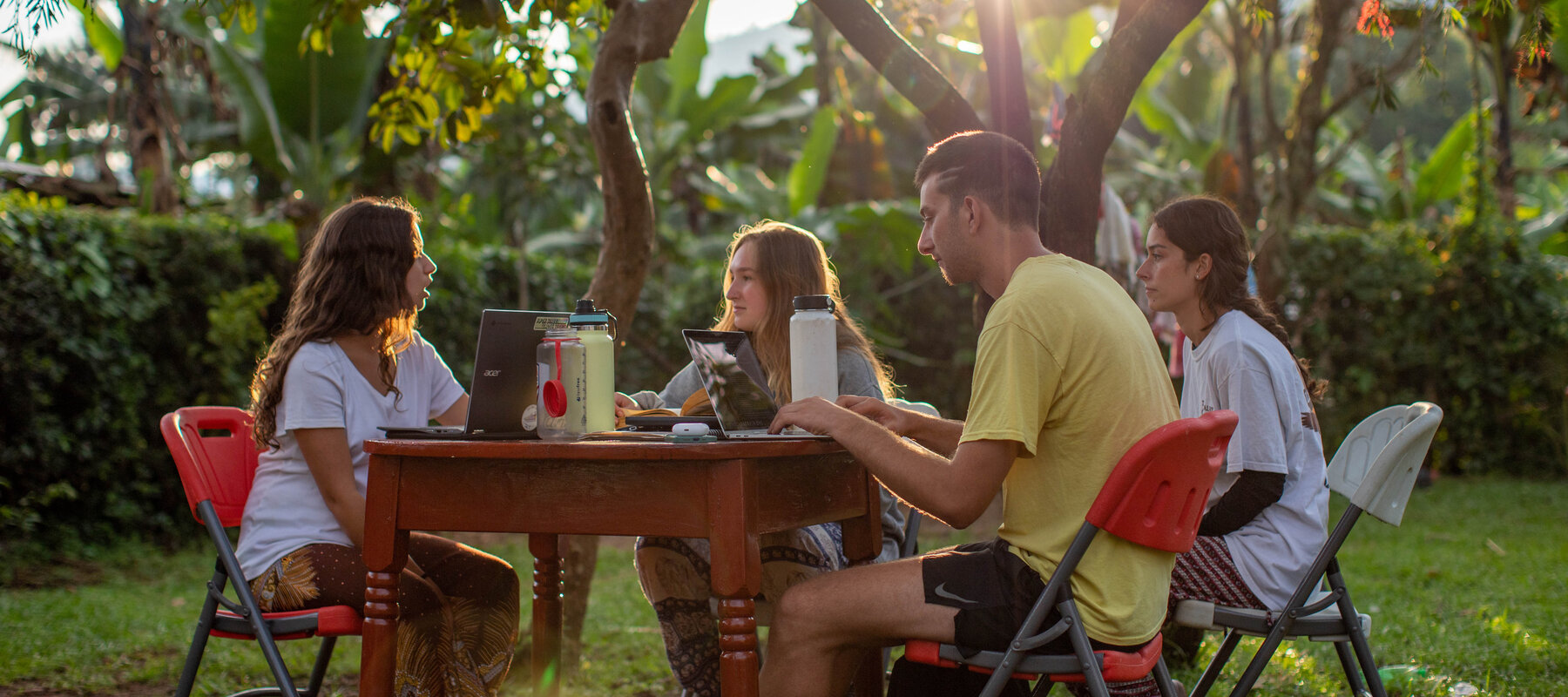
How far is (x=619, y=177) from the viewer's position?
4.29m

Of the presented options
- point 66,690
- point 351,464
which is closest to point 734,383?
point 351,464

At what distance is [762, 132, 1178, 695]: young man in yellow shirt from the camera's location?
2.29 metres

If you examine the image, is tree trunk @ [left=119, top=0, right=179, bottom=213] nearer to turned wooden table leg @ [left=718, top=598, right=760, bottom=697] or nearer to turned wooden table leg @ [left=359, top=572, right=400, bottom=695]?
turned wooden table leg @ [left=359, top=572, right=400, bottom=695]

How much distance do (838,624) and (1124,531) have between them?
0.61 meters

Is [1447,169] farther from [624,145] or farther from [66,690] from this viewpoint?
[66,690]

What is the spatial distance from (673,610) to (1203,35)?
15.6 meters

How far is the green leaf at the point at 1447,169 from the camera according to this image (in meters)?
13.8

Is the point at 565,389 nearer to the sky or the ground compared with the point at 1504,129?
nearer to the ground

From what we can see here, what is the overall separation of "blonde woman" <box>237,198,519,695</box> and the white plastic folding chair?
6.20ft

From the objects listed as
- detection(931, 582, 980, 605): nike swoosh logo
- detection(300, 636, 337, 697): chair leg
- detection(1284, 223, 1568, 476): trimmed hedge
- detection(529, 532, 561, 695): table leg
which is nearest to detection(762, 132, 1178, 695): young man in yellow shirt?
detection(931, 582, 980, 605): nike swoosh logo

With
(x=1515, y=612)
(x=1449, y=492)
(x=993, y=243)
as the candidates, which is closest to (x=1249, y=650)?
(x=1515, y=612)

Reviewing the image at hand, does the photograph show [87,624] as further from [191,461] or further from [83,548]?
[191,461]

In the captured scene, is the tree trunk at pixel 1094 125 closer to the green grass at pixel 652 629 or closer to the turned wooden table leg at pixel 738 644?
the green grass at pixel 652 629

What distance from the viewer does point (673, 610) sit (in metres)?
3.49
